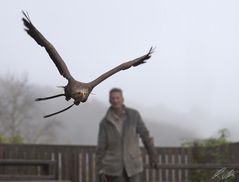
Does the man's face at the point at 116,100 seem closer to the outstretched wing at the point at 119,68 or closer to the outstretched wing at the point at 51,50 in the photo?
the outstretched wing at the point at 119,68

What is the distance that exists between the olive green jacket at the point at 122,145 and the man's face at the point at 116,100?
0.15 m

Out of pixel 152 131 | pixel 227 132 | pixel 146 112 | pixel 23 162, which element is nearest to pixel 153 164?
pixel 23 162

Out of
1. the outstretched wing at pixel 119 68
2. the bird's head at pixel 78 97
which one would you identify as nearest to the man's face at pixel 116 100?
the outstretched wing at pixel 119 68

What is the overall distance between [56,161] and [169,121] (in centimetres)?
670

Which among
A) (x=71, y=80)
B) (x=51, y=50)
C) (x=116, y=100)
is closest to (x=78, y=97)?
(x=71, y=80)

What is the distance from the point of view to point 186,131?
15469mm

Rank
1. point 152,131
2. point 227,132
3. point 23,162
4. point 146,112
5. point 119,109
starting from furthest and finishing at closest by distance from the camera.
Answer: point 152,131 → point 146,112 → point 227,132 → point 23,162 → point 119,109

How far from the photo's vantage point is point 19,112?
1542 cm

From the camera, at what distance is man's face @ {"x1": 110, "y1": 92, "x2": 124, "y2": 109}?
6637 mm

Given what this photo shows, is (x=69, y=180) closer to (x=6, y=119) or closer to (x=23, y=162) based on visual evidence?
(x=23, y=162)

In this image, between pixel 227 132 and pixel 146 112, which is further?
pixel 146 112

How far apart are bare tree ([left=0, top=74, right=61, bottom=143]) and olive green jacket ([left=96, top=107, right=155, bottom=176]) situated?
8062 millimetres

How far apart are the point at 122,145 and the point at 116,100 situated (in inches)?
19.5

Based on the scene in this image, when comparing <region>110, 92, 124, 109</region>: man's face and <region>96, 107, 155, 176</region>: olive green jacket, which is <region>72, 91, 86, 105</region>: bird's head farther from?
<region>96, 107, 155, 176</region>: olive green jacket
